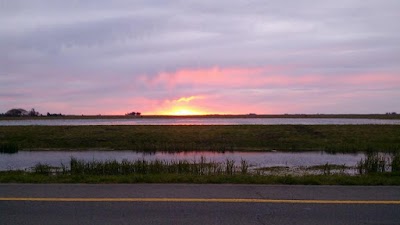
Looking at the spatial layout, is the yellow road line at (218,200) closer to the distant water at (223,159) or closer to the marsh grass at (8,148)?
the distant water at (223,159)

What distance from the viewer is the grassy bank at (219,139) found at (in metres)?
43.2

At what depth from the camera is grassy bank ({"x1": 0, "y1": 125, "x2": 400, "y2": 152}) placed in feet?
142

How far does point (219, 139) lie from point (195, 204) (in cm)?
4243

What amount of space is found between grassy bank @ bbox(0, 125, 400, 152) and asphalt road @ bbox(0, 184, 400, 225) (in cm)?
2976

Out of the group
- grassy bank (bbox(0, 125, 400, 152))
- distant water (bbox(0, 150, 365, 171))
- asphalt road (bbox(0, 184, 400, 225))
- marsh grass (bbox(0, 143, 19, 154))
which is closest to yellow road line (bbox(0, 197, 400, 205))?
asphalt road (bbox(0, 184, 400, 225))

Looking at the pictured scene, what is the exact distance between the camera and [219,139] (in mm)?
51406

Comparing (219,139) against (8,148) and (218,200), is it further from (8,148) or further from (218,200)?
(218,200)

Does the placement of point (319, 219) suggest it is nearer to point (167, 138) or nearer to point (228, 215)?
point (228, 215)

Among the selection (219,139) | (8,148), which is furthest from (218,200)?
(219,139)

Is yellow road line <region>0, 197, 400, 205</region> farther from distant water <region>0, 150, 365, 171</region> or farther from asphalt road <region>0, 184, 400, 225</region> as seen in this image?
distant water <region>0, 150, 365, 171</region>

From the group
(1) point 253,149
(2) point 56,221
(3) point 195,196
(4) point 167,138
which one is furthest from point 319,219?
(4) point 167,138

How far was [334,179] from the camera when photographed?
42.7 feet

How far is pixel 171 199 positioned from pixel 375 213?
14.3 feet

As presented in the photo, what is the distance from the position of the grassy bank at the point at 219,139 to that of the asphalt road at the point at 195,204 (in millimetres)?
29764
